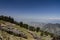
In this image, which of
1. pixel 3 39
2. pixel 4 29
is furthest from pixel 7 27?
pixel 3 39

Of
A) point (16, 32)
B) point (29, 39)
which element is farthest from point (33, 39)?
point (16, 32)

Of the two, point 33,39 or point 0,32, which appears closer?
point 0,32

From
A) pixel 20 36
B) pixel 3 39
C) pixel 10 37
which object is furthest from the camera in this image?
pixel 20 36

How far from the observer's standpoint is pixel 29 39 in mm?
35500

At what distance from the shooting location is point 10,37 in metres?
33.0

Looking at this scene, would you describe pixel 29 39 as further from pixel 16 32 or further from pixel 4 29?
pixel 4 29

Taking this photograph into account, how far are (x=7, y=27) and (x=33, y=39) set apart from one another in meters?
6.27

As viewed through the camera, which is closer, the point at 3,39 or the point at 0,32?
the point at 3,39

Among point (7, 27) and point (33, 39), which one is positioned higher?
point (7, 27)

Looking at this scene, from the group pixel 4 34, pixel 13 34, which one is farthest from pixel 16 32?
pixel 4 34

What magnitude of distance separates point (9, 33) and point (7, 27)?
2280 mm

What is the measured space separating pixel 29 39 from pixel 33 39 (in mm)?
992

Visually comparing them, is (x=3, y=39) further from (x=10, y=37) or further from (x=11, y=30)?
(x=11, y=30)

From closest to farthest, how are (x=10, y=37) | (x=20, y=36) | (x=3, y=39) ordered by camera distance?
(x=3, y=39), (x=10, y=37), (x=20, y=36)
